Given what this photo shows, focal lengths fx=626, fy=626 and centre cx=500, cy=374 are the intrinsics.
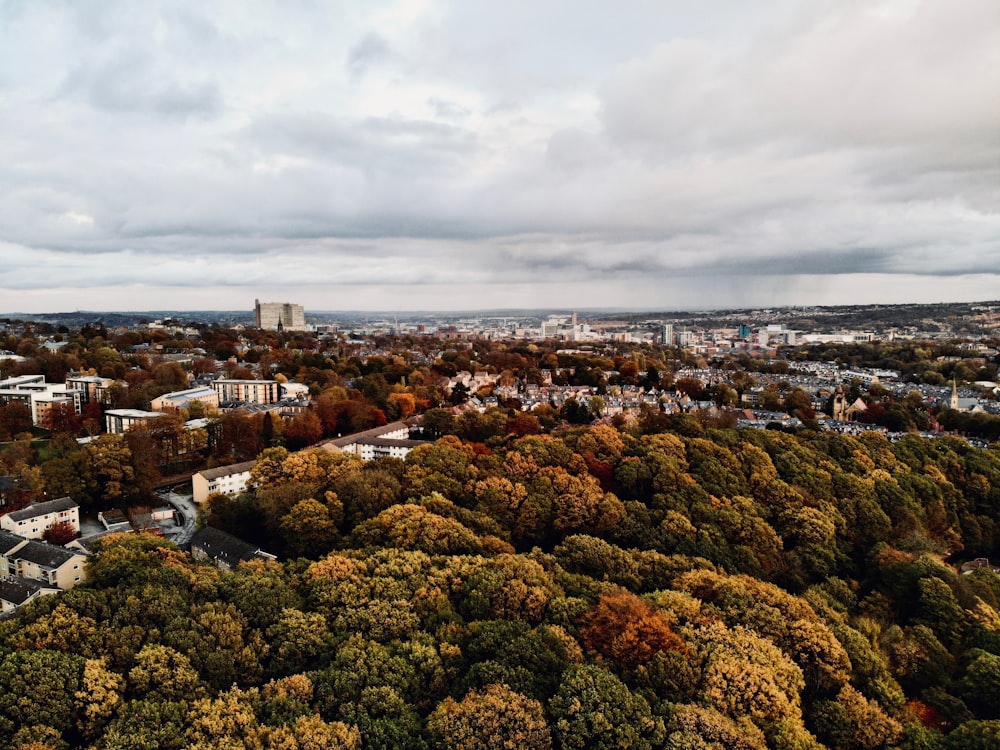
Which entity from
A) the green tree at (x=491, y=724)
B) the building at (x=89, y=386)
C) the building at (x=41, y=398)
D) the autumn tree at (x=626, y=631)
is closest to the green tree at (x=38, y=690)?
the green tree at (x=491, y=724)

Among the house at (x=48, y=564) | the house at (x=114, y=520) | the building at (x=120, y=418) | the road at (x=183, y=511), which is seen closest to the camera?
the house at (x=48, y=564)

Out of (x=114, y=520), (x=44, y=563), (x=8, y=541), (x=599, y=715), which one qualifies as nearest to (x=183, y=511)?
(x=114, y=520)

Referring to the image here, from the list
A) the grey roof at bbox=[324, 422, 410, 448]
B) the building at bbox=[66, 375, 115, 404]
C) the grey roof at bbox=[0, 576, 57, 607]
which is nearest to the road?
the grey roof at bbox=[0, 576, 57, 607]

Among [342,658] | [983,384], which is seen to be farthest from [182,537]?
[983,384]

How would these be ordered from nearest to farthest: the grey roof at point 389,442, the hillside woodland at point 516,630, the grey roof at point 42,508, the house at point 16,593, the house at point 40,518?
the hillside woodland at point 516,630
the house at point 16,593
the house at point 40,518
the grey roof at point 42,508
the grey roof at point 389,442

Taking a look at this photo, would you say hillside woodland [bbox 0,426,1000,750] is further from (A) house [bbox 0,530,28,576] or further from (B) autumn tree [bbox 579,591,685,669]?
(A) house [bbox 0,530,28,576]

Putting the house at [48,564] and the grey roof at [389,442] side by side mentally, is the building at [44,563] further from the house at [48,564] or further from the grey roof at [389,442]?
the grey roof at [389,442]
